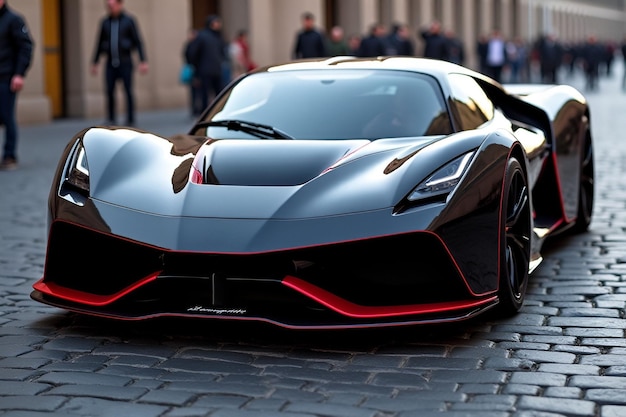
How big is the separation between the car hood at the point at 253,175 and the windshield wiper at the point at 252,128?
0.25m

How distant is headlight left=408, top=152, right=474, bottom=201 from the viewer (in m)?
4.58

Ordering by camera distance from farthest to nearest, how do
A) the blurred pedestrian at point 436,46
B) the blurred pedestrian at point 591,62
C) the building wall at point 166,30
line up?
the blurred pedestrian at point 591,62 < the blurred pedestrian at point 436,46 < the building wall at point 166,30

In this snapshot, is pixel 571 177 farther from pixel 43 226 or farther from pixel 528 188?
pixel 43 226

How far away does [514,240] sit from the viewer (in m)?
5.16

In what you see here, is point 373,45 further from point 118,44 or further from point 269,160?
point 269,160

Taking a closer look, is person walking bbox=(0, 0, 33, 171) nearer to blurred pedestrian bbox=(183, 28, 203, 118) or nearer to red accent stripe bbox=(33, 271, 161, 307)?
red accent stripe bbox=(33, 271, 161, 307)

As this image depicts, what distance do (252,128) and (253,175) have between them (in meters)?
0.84

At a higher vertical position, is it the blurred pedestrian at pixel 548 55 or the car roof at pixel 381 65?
the car roof at pixel 381 65

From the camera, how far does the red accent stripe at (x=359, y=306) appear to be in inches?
173

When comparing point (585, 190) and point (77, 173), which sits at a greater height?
point (77, 173)

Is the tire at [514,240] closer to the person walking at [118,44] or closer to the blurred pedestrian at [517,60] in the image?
the person walking at [118,44]

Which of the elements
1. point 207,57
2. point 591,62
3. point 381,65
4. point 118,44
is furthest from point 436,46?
point 381,65

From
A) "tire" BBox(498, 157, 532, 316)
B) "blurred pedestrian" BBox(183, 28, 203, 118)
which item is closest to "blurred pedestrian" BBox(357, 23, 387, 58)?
"blurred pedestrian" BBox(183, 28, 203, 118)

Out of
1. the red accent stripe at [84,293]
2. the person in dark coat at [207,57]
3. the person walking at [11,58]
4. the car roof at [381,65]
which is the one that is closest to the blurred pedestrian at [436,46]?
the person in dark coat at [207,57]
